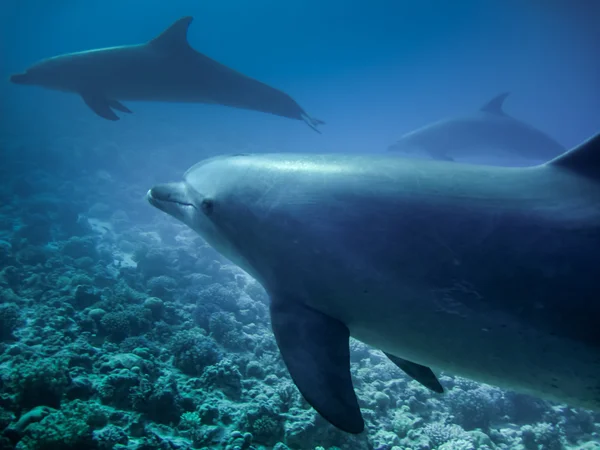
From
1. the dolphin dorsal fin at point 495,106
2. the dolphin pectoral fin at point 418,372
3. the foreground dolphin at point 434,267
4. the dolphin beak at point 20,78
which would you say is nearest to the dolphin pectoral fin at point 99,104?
the dolphin beak at point 20,78

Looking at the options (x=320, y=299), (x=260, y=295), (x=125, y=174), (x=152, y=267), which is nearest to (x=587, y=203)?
(x=320, y=299)

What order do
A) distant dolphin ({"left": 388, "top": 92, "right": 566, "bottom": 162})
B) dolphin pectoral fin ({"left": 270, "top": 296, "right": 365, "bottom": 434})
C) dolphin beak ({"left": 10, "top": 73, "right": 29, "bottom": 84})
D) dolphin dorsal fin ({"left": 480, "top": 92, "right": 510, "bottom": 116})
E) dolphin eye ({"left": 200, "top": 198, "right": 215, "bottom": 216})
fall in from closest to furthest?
1. dolphin pectoral fin ({"left": 270, "top": 296, "right": 365, "bottom": 434})
2. dolphin eye ({"left": 200, "top": 198, "right": 215, "bottom": 216})
3. dolphin beak ({"left": 10, "top": 73, "right": 29, "bottom": 84})
4. distant dolphin ({"left": 388, "top": 92, "right": 566, "bottom": 162})
5. dolphin dorsal fin ({"left": 480, "top": 92, "right": 510, "bottom": 116})

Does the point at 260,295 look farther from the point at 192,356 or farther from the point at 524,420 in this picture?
the point at 524,420

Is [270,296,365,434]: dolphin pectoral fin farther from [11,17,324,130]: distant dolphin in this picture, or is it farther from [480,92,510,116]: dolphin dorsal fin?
[480,92,510,116]: dolphin dorsal fin

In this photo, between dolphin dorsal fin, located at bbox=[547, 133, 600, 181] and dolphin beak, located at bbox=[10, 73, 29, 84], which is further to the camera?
dolphin beak, located at bbox=[10, 73, 29, 84]

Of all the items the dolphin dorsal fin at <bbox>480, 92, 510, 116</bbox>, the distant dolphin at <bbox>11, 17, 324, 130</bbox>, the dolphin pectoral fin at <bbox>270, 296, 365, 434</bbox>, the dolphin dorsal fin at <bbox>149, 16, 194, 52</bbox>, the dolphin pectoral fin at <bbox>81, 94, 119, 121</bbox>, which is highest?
the dolphin dorsal fin at <bbox>480, 92, 510, 116</bbox>

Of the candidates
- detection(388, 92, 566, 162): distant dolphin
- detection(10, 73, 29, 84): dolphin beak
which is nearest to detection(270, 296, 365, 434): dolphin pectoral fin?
detection(10, 73, 29, 84): dolphin beak

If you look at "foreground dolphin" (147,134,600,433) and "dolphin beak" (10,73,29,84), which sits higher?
"dolphin beak" (10,73,29,84)

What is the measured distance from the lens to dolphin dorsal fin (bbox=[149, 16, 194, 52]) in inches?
349

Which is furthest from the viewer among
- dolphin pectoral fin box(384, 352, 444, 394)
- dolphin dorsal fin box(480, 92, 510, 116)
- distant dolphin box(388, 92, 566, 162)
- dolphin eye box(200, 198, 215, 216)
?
dolphin dorsal fin box(480, 92, 510, 116)

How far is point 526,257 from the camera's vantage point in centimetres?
193

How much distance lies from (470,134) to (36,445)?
17485 mm

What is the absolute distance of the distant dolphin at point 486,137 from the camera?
15.4 m

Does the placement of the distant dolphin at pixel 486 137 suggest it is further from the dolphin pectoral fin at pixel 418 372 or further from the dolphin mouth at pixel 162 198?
the dolphin mouth at pixel 162 198
